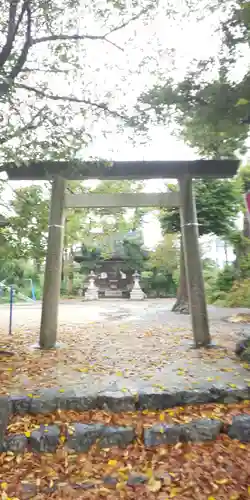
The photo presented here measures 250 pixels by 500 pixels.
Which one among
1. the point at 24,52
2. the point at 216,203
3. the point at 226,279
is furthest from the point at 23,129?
the point at 226,279

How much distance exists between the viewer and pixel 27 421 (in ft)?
10.1

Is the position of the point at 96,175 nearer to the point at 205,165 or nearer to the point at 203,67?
the point at 205,165

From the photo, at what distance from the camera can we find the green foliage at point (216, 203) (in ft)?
31.6

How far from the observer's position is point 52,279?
5.54 metres

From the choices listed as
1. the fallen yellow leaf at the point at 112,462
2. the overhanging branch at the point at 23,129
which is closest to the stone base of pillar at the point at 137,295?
the overhanging branch at the point at 23,129

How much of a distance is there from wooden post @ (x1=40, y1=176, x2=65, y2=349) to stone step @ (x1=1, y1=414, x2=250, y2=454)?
2.61 meters

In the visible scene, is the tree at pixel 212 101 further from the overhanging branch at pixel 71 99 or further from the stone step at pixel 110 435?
the stone step at pixel 110 435

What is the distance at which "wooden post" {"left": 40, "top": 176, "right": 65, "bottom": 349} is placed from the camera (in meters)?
5.50

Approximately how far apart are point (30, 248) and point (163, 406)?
11.8ft

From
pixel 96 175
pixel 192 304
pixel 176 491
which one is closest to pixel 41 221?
pixel 96 175

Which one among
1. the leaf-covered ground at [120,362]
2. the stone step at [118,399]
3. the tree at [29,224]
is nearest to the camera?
the stone step at [118,399]

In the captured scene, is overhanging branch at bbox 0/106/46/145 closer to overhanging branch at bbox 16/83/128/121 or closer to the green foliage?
overhanging branch at bbox 16/83/128/121

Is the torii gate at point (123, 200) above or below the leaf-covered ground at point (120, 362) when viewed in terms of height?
above

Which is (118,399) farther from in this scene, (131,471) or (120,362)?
(120,362)
